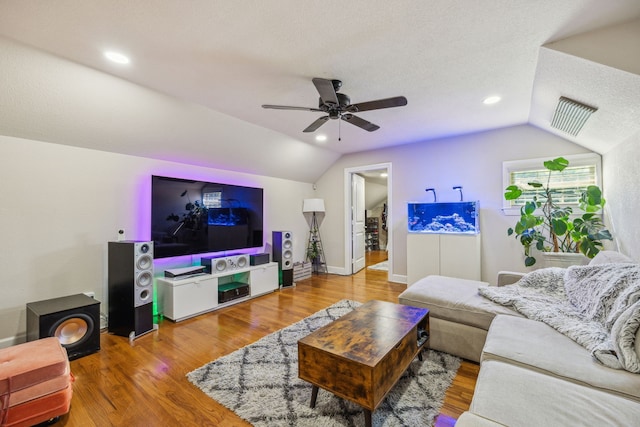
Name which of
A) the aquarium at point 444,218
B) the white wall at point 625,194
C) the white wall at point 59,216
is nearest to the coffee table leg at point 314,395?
the white wall at point 59,216

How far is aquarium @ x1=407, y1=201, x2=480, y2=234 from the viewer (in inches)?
159

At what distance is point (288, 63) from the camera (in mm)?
2221

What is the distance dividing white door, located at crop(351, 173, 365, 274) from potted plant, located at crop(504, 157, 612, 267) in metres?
2.73

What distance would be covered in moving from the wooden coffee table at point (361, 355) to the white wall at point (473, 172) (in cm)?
270

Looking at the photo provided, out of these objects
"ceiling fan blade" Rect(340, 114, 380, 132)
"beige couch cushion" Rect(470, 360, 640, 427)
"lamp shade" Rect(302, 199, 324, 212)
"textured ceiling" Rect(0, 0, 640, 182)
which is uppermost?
"textured ceiling" Rect(0, 0, 640, 182)

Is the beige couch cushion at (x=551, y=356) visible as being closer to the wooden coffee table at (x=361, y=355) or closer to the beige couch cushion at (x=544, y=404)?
the beige couch cushion at (x=544, y=404)

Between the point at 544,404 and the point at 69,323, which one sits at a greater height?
the point at 544,404

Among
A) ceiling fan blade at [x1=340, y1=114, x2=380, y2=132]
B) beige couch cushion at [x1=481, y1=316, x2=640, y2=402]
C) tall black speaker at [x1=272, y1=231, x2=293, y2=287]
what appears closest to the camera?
beige couch cushion at [x1=481, y1=316, x2=640, y2=402]

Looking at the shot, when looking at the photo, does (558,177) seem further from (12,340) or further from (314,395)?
(12,340)

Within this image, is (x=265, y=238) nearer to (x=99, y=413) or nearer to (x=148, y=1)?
(x=99, y=413)

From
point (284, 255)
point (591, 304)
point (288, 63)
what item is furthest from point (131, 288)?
point (591, 304)

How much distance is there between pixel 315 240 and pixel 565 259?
13.2ft

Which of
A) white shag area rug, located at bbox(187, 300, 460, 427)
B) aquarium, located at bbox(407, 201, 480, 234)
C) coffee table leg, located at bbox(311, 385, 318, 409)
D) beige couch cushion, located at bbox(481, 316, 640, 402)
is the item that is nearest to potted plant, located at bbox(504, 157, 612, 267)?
aquarium, located at bbox(407, 201, 480, 234)

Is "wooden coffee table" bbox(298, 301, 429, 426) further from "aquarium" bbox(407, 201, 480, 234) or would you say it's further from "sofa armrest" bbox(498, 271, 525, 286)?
"aquarium" bbox(407, 201, 480, 234)
